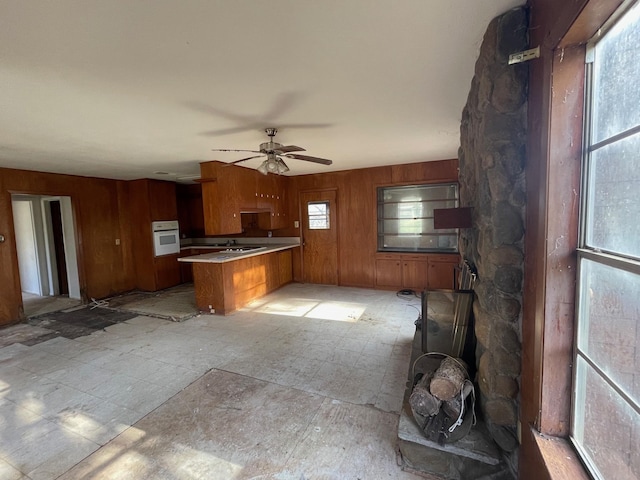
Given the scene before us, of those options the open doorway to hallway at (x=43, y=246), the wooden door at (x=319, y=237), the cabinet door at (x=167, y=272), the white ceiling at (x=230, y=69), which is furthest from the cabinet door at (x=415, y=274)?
the open doorway to hallway at (x=43, y=246)

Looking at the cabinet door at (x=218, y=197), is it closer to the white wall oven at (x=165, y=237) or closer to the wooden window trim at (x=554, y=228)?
the white wall oven at (x=165, y=237)

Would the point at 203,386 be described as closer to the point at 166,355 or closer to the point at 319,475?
the point at 166,355

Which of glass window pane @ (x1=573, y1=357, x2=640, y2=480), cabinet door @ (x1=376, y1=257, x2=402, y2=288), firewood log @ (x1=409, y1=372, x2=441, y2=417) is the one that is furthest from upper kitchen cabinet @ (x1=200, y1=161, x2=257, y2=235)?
glass window pane @ (x1=573, y1=357, x2=640, y2=480)

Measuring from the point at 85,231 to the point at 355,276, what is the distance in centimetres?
550

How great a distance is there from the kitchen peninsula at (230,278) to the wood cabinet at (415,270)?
2.29 m

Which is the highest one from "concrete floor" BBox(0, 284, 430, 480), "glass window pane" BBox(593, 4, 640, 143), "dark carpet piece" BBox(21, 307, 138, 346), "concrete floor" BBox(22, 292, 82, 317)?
"glass window pane" BBox(593, 4, 640, 143)

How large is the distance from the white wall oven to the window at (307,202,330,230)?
3243mm

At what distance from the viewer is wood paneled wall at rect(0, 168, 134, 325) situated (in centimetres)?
436

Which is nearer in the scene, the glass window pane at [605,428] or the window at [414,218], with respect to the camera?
the glass window pane at [605,428]

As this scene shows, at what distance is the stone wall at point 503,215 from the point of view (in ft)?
4.53

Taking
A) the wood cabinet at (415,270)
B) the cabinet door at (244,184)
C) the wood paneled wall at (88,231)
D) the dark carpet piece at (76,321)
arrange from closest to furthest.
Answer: the dark carpet piece at (76,321)
the wood paneled wall at (88,231)
the cabinet door at (244,184)
the wood cabinet at (415,270)

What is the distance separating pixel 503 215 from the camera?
1454mm

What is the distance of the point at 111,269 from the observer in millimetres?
5934

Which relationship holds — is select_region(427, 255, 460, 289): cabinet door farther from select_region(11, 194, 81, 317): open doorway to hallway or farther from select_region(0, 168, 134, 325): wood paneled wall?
select_region(11, 194, 81, 317): open doorway to hallway
